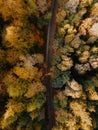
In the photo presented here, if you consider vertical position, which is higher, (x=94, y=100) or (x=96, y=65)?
(x=96, y=65)

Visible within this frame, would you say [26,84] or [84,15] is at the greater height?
[84,15]

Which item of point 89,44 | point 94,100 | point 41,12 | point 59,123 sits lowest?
point 59,123

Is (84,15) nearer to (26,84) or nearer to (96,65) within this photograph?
(96,65)

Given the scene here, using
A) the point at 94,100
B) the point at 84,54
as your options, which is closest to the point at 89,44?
the point at 84,54

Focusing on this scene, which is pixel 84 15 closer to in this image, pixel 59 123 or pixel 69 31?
pixel 69 31

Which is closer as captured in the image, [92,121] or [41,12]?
[41,12]

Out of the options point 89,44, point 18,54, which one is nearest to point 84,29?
point 89,44
